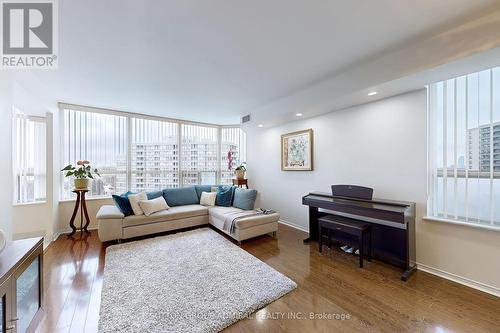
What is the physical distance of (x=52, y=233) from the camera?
11.5ft

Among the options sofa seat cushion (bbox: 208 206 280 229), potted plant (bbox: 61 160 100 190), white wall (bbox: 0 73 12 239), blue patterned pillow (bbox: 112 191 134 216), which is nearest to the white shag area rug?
sofa seat cushion (bbox: 208 206 280 229)

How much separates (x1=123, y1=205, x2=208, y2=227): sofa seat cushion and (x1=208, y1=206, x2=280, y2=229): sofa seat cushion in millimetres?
265

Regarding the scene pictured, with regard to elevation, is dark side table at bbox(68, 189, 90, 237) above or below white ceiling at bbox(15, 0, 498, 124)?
below

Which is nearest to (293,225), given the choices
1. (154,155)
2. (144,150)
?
(154,155)

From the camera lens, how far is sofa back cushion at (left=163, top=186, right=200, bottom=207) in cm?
443

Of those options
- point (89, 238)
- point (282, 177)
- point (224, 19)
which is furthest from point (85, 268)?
point (282, 177)

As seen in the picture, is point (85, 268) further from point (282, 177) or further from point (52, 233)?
point (282, 177)

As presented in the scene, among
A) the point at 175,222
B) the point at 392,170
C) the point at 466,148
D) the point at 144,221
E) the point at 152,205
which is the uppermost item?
the point at 466,148

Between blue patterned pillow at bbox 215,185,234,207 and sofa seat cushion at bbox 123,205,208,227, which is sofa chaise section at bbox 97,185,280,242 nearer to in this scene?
sofa seat cushion at bbox 123,205,208,227

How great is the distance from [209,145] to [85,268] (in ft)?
13.1

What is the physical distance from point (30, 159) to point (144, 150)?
1.93 meters

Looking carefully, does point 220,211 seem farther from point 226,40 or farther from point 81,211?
point 226,40

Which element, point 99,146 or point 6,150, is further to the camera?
point 99,146

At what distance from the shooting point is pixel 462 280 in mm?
2244
